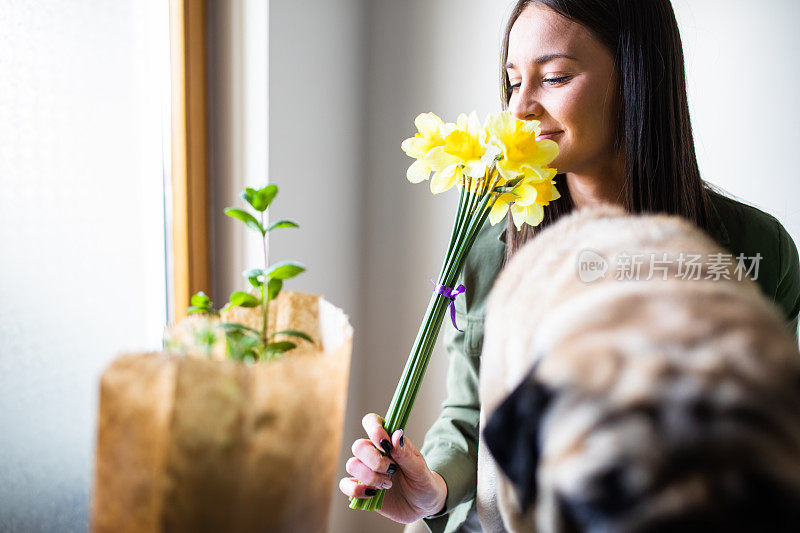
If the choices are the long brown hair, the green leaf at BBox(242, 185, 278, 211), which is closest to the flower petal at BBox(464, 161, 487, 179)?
the green leaf at BBox(242, 185, 278, 211)

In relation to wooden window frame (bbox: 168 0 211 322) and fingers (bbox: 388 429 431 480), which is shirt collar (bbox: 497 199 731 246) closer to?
fingers (bbox: 388 429 431 480)

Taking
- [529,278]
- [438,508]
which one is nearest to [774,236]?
[438,508]

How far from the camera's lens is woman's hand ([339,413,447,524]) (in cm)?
55

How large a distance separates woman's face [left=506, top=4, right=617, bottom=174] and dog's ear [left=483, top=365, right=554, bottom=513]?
46 centimetres

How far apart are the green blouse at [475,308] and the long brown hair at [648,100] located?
0.08m

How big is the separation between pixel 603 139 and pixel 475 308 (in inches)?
11.3

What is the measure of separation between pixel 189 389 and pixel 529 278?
6.0 inches

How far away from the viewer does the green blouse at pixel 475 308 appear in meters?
0.76

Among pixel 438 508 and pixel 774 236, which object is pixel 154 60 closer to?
pixel 438 508

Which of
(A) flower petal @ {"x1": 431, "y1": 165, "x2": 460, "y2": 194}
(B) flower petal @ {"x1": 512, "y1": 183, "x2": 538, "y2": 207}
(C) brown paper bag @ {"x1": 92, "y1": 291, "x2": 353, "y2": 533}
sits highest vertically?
(A) flower petal @ {"x1": 431, "y1": 165, "x2": 460, "y2": 194}

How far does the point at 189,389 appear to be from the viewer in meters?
0.24

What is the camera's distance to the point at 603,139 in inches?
27.0

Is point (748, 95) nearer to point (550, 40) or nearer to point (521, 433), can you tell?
point (550, 40)

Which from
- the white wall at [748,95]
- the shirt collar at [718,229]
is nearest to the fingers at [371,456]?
the shirt collar at [718,229]
